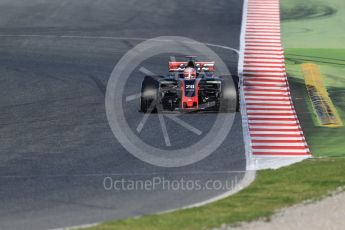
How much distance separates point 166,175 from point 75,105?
26.2 feet

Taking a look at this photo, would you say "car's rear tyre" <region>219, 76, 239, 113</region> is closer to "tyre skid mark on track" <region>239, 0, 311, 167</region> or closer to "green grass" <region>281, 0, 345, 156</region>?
"tyre skid mark on track" <region>239, 0, 311, 167</region>

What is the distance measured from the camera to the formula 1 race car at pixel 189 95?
27.5m

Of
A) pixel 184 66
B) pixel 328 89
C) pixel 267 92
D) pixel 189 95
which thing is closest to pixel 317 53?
pixel 328 89

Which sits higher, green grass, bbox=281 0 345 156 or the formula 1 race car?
the formula 1 race car

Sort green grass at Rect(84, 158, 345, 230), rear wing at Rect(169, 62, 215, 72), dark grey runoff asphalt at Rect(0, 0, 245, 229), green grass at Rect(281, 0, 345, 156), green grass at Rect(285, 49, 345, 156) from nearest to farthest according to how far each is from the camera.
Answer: green grass at Rect(84, 158, 345, 230)
dark grey runoff asphalt at Rect(0, 0, 245, 229)
green grass at Rect(285, 49, 345, 156)
green grass at Rect(281, 0, 345, 156)
rear wing at Rect(169, 62, 215, 72)

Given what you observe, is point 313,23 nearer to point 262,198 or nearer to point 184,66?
point 184,66

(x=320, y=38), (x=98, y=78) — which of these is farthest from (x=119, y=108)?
(x=320, y=38)

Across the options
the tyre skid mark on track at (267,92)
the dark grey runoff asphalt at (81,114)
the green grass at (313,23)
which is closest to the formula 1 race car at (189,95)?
the dark grey runoff asphalt at (81,114)

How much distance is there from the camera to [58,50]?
1471 inches

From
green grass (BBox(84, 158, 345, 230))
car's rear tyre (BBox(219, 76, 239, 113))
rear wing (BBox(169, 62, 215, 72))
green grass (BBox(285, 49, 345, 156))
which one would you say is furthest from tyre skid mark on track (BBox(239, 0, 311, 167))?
green grass (BBox(84, 158, 345, 230))

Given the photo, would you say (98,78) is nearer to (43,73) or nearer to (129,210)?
(43,73)

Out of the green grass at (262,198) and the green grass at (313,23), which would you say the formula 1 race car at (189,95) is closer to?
the green grass at (262,198)

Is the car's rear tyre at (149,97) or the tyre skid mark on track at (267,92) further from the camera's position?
the car's rear tyre at (149,97)

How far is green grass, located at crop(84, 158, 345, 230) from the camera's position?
55.9ft
